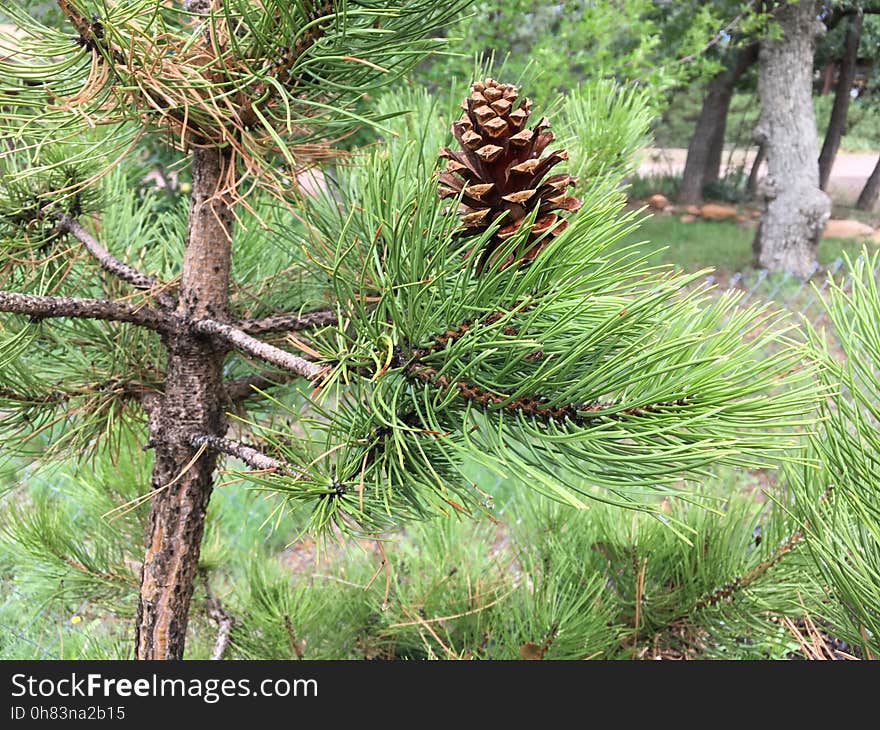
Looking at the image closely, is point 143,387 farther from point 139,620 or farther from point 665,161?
point 665,161

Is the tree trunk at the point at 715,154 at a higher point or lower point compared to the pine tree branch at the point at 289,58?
higher

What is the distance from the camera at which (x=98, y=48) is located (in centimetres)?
41

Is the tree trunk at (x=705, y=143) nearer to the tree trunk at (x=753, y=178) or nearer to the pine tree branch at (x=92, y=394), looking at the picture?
the tree trunk at (x=753, y=178)

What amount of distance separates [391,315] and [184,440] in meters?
0.24

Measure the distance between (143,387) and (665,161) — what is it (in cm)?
698

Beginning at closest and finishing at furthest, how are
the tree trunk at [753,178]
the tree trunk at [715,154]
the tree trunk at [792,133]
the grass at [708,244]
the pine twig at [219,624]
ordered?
1. the pine twig at [219,624]
2. the tree trunk at [792,133]
3. the grass at [708,244]
4. the tree trunk at [715,154]
5. the tree trunk at [753,178]

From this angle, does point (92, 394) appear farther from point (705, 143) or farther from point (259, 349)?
point (705, 143)

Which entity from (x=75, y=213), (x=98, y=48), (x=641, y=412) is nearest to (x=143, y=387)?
(x=75, y=213)

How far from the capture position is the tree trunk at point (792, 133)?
11.5ft

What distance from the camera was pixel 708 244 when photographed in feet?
15.9

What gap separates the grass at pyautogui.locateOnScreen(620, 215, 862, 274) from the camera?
4285 millimetres

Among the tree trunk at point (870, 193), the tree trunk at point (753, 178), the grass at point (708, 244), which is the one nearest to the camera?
the grass at point (708, 244)

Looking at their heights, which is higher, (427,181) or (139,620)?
(427,181)

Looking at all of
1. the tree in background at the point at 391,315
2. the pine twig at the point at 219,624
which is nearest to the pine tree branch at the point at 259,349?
the tree in background at the point at 391,315
